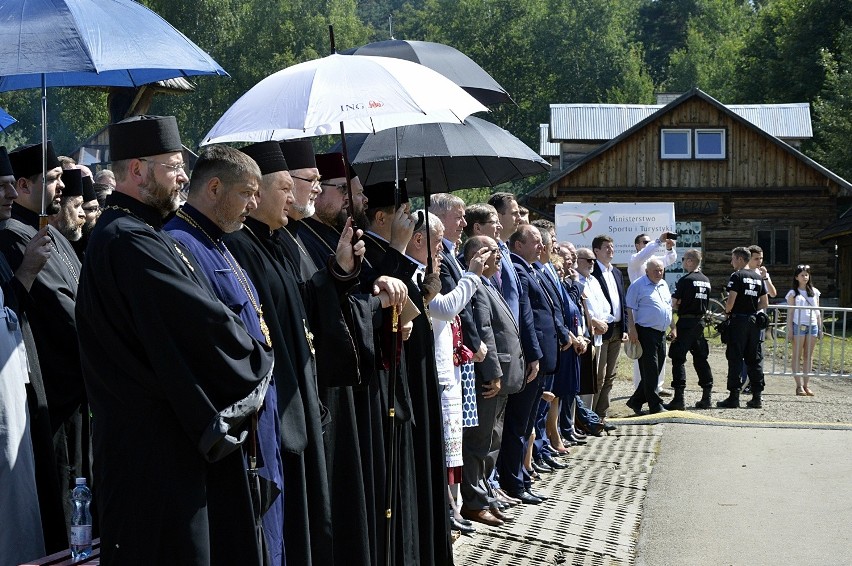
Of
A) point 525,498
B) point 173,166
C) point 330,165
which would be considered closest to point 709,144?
point 525,498

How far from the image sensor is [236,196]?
432 centimetres

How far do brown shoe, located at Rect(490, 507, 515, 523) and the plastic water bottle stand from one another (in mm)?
3846

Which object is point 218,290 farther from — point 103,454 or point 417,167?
point 417,167

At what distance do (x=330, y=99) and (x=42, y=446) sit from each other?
1.97 m

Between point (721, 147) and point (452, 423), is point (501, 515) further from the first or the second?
point (721, 147)

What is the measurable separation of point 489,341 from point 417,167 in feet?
4.96

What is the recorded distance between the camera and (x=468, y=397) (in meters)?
7.41

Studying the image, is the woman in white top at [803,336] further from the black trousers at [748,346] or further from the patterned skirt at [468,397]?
the patterned skirt at [468,397]

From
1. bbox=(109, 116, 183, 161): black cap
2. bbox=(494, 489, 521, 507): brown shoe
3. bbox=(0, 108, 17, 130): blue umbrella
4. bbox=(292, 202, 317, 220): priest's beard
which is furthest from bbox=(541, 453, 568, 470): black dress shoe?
bbox=(109, 116, 183, 161): black cap

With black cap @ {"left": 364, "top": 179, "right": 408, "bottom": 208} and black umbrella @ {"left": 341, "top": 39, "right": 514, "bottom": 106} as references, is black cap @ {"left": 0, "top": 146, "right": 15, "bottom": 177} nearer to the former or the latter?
black cap @ {"left": 364, "top": 179, "right": 408, "bottom": 208}

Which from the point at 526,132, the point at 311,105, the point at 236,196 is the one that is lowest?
the point at 236,196

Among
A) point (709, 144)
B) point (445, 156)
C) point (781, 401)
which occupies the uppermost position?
point (709, 144)

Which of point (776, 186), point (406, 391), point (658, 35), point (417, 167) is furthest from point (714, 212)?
point (658, 35)

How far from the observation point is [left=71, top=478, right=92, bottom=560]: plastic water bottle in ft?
13.7
